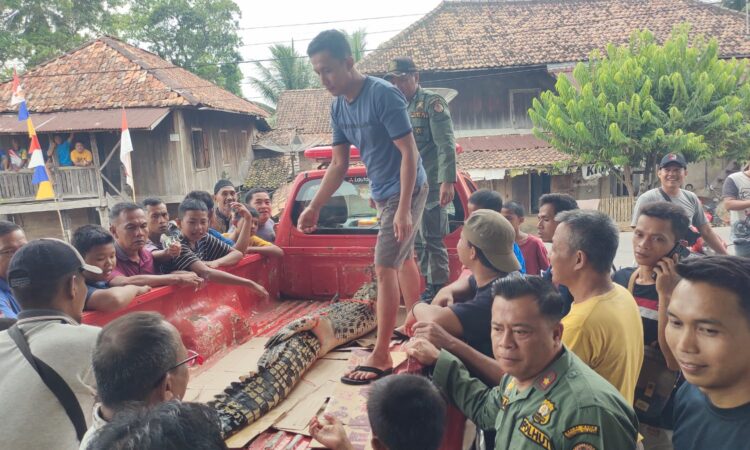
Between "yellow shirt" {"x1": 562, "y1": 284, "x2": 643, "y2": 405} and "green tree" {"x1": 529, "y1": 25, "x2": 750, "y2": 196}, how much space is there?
38.9ft

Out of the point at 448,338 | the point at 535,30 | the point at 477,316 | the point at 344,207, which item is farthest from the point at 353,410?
the point at 535,30

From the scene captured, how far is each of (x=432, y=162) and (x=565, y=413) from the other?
2.53 meters

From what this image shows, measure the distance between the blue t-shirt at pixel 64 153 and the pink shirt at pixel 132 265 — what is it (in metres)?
14.3

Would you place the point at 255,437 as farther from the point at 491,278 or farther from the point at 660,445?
the point at 660,445

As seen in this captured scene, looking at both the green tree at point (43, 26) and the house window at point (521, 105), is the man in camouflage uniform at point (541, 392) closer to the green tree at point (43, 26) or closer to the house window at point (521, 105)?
the house window at point (521, 105)

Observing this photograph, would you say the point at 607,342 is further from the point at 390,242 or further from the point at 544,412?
the point at 390,242

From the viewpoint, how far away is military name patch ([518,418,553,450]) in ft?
4.73

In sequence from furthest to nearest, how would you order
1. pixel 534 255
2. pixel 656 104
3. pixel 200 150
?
pixel 200 150, pixel 656 104, pixel 534 255

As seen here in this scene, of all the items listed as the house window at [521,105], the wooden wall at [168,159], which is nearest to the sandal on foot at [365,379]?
the wooden wall at [168,159]

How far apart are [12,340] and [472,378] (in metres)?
1.66

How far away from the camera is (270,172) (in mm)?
21375

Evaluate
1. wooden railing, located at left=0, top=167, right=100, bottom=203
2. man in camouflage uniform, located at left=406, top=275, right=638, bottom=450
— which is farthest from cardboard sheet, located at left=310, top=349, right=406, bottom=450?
wooden railing, located at left=0, top=167, right=100, bottom=203

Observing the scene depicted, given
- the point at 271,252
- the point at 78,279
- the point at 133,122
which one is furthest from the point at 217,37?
the point at 78,279

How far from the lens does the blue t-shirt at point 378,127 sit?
272 cm
